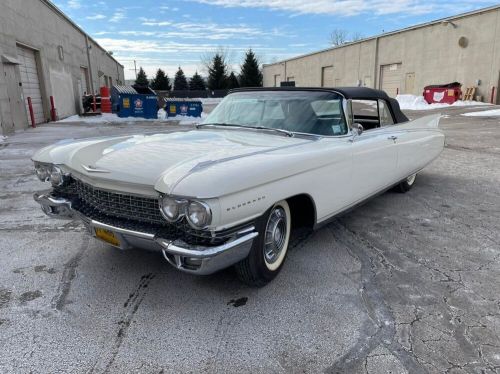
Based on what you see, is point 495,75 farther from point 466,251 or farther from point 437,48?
point 466,251

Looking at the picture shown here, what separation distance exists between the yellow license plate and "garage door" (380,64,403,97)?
32215mm

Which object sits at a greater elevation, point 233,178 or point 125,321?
point 233,178

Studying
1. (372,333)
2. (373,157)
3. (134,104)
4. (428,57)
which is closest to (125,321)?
(372,333)

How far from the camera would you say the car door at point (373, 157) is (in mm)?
3920

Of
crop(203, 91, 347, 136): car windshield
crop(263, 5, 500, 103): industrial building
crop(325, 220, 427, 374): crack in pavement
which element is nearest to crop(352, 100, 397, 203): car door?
crop(203, 91, 347, 136): car windshield

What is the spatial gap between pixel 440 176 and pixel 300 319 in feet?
16.5

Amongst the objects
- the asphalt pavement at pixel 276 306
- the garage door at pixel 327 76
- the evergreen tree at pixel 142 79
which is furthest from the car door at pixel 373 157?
the evergreen tree at pixel 142 79

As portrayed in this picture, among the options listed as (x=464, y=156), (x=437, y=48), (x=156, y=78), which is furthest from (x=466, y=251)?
(x=156, y=78)

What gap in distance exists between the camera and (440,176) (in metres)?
6.82

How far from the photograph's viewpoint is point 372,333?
2.60 m

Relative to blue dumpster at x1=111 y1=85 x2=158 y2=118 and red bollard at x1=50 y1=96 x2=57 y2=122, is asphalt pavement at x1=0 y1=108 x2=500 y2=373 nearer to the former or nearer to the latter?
red bollard at x1=50 y1=96 x2=57 y2=122

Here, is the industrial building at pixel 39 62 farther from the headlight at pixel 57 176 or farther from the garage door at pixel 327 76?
the garage door at pixel 327 76

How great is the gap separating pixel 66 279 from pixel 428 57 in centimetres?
3058

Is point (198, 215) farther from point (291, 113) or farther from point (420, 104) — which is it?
point (420, 104)
